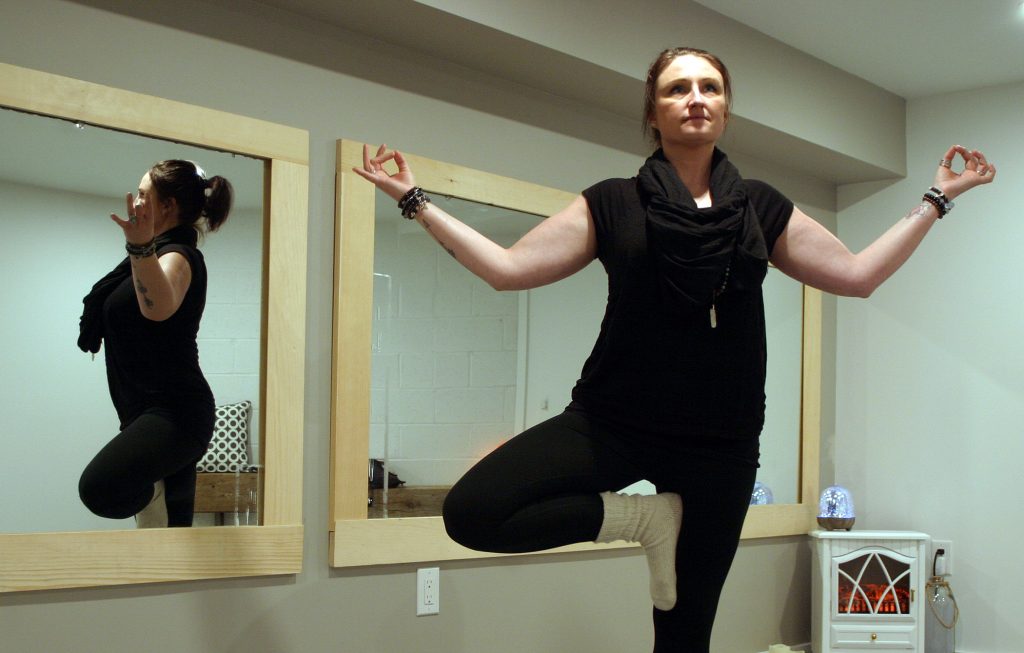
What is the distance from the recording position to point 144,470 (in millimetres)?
2445

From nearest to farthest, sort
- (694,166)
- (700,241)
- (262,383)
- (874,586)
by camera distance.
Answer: (700,241) < (694,166) < (262,383) < (874,586)

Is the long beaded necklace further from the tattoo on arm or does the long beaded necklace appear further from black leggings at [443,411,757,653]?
the tattoo on arm

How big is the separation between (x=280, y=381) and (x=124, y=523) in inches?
20.7

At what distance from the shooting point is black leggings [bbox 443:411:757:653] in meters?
1.77

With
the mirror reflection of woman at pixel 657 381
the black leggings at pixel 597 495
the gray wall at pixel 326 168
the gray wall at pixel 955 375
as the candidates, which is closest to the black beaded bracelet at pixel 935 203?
the mirror reflection of woman at pixel 657 381

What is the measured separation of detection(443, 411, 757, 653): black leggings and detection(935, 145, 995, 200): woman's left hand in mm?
649

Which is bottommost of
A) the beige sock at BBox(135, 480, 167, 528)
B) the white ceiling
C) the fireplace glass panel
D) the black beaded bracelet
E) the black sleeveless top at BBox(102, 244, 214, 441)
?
the fireplace glass panel

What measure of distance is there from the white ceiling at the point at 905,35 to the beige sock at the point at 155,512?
2.41m

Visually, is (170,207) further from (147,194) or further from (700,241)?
(700,241)

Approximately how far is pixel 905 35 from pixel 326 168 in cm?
226

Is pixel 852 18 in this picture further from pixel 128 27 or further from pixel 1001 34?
pixel 128 27

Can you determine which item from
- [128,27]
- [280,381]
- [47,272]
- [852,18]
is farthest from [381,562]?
[852,18]

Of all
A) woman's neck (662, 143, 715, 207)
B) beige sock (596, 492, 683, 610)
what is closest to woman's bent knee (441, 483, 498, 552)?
beige sock (596, 492, 683, 610)

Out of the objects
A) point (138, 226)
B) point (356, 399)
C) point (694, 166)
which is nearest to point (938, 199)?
point (694, 166)
